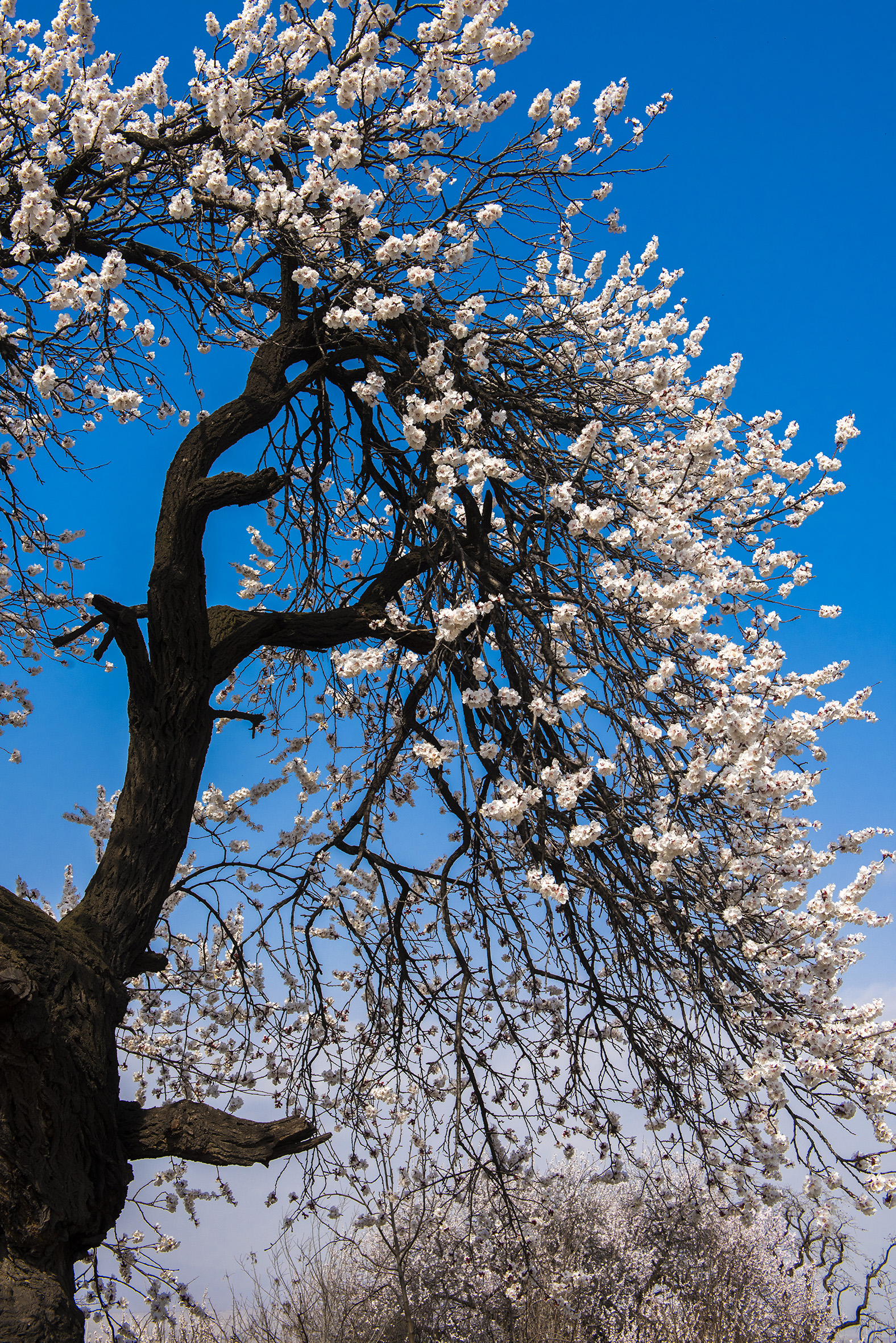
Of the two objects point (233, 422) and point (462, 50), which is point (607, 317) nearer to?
point (462, 50)

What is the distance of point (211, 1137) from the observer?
317 centimetres

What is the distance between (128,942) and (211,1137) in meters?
Answer: 0.77

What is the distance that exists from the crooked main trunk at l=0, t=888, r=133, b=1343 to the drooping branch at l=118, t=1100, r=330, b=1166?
0.30 ft

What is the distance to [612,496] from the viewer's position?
395 centimetres

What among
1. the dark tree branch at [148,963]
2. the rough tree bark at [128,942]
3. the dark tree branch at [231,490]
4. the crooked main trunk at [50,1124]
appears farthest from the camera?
the dark tree branch at [231,490]

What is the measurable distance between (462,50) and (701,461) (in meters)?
2.24

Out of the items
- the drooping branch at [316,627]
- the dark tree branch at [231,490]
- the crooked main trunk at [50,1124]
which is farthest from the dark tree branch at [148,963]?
the dark tree branch at [231,490]

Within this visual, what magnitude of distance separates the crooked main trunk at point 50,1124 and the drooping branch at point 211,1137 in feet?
0.30

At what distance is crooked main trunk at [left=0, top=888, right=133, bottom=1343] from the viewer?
8.57ft

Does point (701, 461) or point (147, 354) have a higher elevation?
point (147, 354)

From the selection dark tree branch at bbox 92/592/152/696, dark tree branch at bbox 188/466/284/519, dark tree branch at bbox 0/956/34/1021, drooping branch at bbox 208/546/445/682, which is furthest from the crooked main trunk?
dark tree branch at bbox 188/466/284/519

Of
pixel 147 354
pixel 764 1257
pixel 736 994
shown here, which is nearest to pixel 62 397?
pixel 147 354

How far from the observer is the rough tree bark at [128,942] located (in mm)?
2717

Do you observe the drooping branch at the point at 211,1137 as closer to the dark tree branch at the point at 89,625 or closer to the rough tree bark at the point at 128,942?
the rough tree bark at the point at 128,942
